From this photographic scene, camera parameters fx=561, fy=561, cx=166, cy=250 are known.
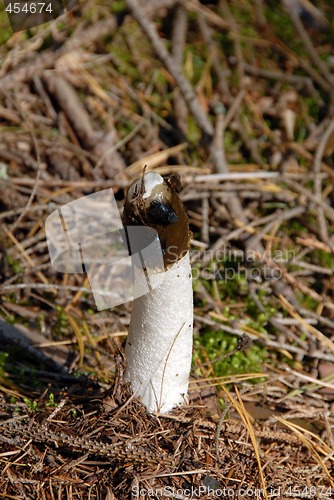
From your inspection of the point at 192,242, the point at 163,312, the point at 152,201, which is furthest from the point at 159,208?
the point at 192,242

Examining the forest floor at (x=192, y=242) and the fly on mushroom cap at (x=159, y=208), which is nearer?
the fly on mushroom cap at (x=159, y=208)

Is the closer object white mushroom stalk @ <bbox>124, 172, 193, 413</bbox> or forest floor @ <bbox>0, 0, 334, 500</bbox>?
white mushroom stalk @ <bbox>124, 172, 193, 413</bbox>

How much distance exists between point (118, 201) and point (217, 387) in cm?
168

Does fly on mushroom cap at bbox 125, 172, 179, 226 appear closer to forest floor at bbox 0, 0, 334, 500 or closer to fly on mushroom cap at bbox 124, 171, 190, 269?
fly on mushroom cap at bbox 124, 171, 190, 269

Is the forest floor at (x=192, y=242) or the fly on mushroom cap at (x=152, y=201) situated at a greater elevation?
the fly on mushroom cap at (x=152, y=201)

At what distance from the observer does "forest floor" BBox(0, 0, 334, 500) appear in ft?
8.21

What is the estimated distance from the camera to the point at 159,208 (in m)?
2.07

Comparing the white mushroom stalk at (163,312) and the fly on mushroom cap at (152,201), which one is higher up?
the fly on mushroom cap at (152,201)

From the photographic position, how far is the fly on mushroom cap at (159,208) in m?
2.07

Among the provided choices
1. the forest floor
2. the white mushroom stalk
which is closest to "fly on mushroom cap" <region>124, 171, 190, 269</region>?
the white mushroom stalk

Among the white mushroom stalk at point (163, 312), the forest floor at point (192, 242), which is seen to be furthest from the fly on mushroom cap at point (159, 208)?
the forest floor at point (192, 242)

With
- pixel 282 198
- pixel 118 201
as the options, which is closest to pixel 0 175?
pixel 118 201

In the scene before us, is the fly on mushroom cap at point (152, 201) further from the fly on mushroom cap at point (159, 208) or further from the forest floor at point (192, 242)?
the forest floor at point (192, 242)

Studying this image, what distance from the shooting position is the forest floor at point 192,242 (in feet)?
8.21
